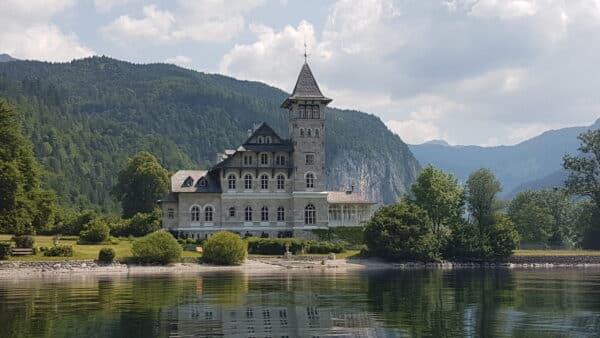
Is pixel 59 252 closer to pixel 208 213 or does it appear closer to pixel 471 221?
pixel 208 213

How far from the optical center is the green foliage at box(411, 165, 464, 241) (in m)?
80.1

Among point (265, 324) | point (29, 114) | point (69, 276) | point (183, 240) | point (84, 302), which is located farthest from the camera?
point (29, 114)

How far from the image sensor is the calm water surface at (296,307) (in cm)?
2714

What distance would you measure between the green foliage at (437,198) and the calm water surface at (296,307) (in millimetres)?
27586

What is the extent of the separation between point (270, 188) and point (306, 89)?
1173cm

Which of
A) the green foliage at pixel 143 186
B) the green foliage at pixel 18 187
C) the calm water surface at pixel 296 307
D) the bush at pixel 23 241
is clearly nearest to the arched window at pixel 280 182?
the green foliage at pixel 143 186

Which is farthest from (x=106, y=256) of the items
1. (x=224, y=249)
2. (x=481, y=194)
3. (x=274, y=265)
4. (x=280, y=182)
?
(x=481, y=194)

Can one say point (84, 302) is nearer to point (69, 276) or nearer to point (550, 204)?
point (69, 276)

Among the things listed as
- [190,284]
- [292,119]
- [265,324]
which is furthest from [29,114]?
[265,324]

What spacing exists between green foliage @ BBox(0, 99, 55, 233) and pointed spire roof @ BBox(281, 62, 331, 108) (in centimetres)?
2941

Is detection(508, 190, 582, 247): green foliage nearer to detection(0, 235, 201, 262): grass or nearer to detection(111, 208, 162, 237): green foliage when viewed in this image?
detection(111, 208, 162, 237): green foliage

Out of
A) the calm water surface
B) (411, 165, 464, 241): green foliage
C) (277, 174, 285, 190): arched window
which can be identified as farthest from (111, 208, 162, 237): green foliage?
the calm water surface

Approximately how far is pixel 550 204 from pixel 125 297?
83467 mm

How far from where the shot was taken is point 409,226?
72.2 meters
